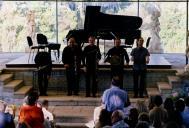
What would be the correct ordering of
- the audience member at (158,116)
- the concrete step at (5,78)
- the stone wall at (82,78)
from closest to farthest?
the audience member at (158,116), the concrete step at (5,78), the stone wall at (82,78)

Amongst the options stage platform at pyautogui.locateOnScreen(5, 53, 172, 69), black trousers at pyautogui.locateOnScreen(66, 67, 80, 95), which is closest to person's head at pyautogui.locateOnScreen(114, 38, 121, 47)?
black trousers at pyautogui.locateOnScreen(66, 67, 80, 95)

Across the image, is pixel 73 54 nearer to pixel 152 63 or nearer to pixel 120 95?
pixel 152 63

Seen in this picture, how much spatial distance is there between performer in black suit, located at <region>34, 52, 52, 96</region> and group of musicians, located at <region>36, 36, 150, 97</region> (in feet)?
0.08

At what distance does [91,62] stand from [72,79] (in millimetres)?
687

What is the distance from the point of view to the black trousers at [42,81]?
14.7 m

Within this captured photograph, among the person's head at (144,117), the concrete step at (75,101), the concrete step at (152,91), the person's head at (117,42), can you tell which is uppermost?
the person's head at (117,42)

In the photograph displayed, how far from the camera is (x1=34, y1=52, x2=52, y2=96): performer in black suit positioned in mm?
14570

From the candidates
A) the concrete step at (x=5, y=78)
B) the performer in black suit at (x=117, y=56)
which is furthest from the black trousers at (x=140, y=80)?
the concrete step at (x=5, y=78)

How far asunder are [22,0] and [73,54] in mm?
6901

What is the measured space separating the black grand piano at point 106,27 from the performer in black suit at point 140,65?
83.6 inches

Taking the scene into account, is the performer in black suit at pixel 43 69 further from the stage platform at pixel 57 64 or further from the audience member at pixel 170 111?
the audience member at pixel 170 111

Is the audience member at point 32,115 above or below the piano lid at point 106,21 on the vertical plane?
below

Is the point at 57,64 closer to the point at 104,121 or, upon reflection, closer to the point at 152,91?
the point at 152,91

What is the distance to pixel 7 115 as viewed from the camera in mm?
9062
